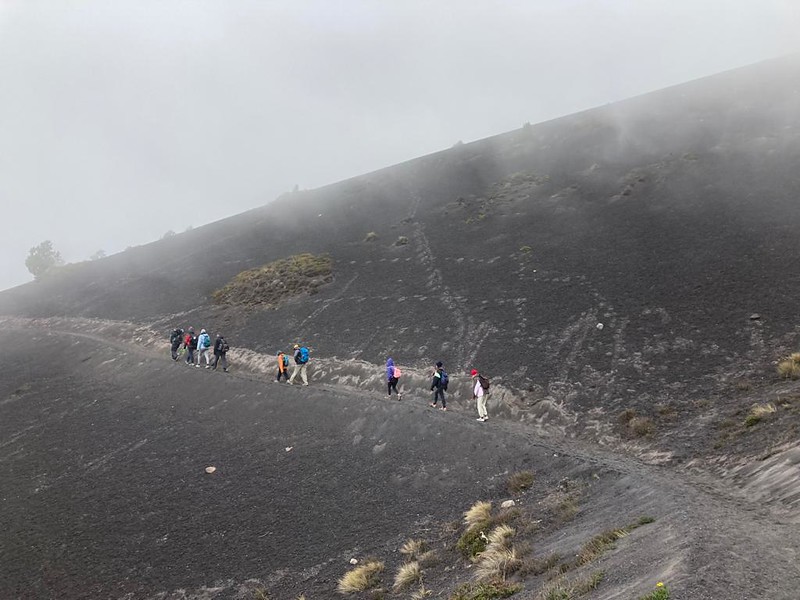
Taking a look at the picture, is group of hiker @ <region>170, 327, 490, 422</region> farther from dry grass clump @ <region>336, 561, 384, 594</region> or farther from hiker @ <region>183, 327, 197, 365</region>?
dry grass clump @ <region>336, 561, 384, 594</region>

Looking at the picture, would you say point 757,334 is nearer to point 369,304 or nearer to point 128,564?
point 369,304

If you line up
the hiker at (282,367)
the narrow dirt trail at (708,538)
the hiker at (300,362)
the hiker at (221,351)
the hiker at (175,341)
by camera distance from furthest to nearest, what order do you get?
the hiker at (175,341), the hiker at (221,351), the hiker at (282,367), the hiker at (300,362), the narrow dirt trail at (708,538)

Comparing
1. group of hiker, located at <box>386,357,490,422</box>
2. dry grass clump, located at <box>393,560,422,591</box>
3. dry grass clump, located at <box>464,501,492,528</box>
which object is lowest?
dry grass clump, located at <box>464,501,492,528</box>

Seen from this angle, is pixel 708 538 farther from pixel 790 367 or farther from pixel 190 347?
pixel 190 347

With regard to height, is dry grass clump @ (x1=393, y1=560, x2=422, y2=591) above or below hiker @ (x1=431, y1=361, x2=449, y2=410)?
below

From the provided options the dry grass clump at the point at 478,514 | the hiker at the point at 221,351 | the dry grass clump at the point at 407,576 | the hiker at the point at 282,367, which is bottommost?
the dry grass clump at the point at 478,514

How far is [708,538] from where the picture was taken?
780cm

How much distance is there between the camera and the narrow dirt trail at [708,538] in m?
6.36

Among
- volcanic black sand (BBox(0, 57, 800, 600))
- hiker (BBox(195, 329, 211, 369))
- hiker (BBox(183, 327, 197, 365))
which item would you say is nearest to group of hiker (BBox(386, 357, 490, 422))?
volcanic black sand (BBox(0, 57, 800, 600))

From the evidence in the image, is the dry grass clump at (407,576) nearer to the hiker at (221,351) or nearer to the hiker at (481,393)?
the hiker at (481,393)

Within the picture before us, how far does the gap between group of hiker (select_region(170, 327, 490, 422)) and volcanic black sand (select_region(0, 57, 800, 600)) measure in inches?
27.1

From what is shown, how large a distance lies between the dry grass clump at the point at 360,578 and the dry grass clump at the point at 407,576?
1.83 ft

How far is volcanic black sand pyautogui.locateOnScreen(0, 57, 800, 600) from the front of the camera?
11.2m

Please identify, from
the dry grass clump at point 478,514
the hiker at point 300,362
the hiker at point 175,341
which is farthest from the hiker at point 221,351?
the dry grass clump at point 478,514
